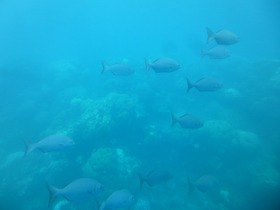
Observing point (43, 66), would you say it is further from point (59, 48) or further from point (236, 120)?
point (236, 120)

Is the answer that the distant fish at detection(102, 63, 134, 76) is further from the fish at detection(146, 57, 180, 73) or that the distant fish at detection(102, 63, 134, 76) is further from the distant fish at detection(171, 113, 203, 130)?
the distant fish at detection(171, 113, 203, 130)

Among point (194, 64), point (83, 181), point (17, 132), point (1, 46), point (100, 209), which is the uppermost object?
point (83, 181)

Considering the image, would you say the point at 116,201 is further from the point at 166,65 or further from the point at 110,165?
the point at 110,165

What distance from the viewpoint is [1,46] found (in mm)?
33406

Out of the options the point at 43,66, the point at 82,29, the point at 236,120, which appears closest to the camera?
the point at 236,120

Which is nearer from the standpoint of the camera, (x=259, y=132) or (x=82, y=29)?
(x=259, y=132)

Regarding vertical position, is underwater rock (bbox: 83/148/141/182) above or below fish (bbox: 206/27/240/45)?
below

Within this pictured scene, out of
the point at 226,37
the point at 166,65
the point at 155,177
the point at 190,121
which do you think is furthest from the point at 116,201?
the point at 226,37

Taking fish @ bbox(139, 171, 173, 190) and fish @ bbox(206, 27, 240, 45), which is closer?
fish @ bbox(139, 171, 173, 190)

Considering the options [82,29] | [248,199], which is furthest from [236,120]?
[82,29]

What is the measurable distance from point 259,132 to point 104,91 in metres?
10.2

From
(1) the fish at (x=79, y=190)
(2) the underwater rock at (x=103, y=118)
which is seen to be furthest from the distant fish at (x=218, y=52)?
(2) the underwater rock at (x=103, y=118)

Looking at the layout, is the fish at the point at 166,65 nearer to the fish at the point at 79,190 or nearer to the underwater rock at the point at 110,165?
the fish at the point at 79,190

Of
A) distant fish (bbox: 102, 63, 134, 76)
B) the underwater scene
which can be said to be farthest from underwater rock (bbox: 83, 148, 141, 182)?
distant fish (bbox: 102, 63, 134, 76)
